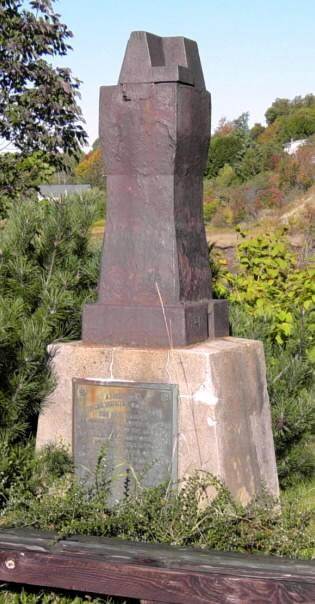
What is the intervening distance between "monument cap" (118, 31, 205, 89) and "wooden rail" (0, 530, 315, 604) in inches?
79.2

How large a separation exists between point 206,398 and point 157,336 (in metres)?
0.36

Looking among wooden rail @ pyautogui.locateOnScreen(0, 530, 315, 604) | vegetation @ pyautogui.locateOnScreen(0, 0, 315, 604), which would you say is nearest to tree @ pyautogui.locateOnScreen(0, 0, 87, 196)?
vegetation @ pyautogui.locateOnScreen(0, 0, 315, 604)

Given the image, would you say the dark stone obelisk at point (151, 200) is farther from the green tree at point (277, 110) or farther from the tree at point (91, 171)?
the green tree at point (277, 110)

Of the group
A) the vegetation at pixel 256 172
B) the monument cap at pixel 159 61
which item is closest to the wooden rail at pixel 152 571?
the monument cap at pixel 159 61

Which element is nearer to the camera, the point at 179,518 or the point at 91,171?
the point at 179,518

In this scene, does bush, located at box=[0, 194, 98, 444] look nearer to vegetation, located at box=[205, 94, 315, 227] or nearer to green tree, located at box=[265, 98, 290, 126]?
vegetation, located at box=[205, 94, 315, 227]

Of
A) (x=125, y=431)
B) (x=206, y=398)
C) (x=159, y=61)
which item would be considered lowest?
(x=125, y=431)

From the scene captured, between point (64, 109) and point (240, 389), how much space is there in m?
5.49

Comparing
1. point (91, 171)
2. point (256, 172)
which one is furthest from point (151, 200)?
point (91, 171)

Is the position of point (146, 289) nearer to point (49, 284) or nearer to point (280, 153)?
point (49, 284)

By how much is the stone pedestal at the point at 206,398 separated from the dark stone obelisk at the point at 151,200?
0.10 metres

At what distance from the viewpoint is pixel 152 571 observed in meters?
2.84

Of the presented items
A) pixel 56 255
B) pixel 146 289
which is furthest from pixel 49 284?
pixel 146 289

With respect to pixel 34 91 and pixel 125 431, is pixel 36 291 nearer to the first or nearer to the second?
pixel 125 431
